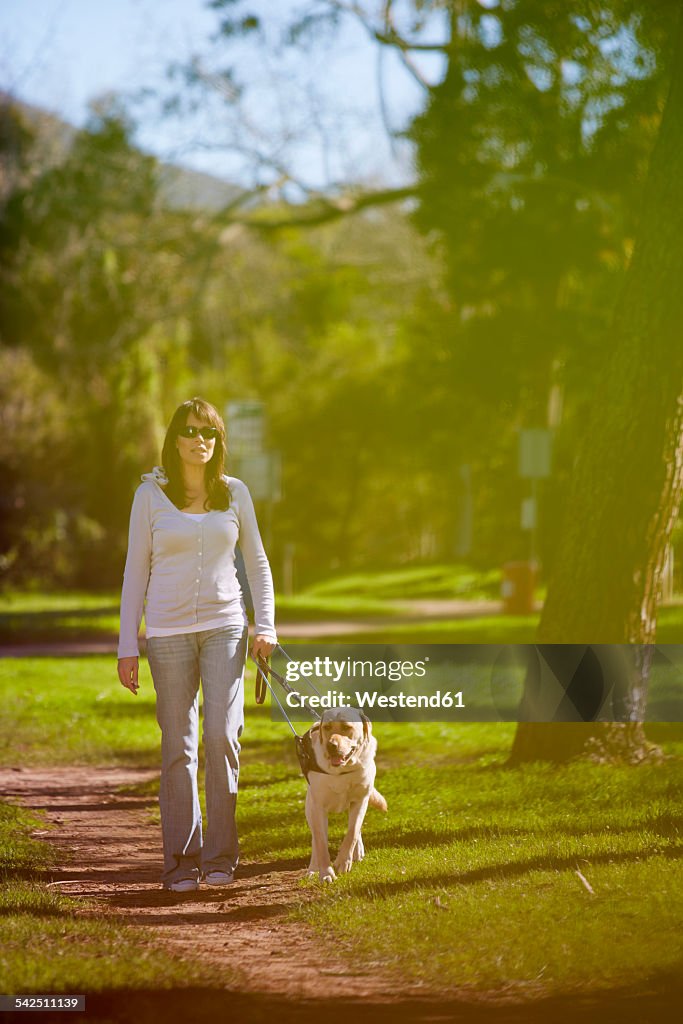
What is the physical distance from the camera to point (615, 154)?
18.8 meters

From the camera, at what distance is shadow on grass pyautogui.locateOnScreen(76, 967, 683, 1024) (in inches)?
177

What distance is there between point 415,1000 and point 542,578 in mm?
20975

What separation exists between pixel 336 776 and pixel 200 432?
159 centimetres

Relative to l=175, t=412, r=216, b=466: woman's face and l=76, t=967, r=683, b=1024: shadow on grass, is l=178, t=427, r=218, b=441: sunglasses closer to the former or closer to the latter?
l=175, t=412, r=216, b=466: woman's face

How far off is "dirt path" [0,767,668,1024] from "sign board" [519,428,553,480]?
14319mm

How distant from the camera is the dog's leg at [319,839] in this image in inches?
244

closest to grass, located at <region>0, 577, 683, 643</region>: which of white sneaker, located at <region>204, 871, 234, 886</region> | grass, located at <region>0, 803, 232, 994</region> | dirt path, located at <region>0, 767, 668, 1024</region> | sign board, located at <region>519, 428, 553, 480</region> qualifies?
sign board, located at <region>519, 428, 553, 480</region>

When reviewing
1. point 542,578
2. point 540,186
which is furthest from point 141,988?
point 542,578

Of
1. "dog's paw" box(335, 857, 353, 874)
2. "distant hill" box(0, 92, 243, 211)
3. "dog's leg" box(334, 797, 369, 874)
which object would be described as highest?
"distant hill" box(0, 92, 243, 211)

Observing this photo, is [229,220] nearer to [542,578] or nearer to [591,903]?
[542,578]

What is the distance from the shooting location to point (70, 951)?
193 inches

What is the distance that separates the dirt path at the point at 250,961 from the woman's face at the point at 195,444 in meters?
1.84

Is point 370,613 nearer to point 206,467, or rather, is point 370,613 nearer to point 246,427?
point 246,427

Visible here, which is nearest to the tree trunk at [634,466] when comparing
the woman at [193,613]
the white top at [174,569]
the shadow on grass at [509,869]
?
the shadow on grass at [509,869]
